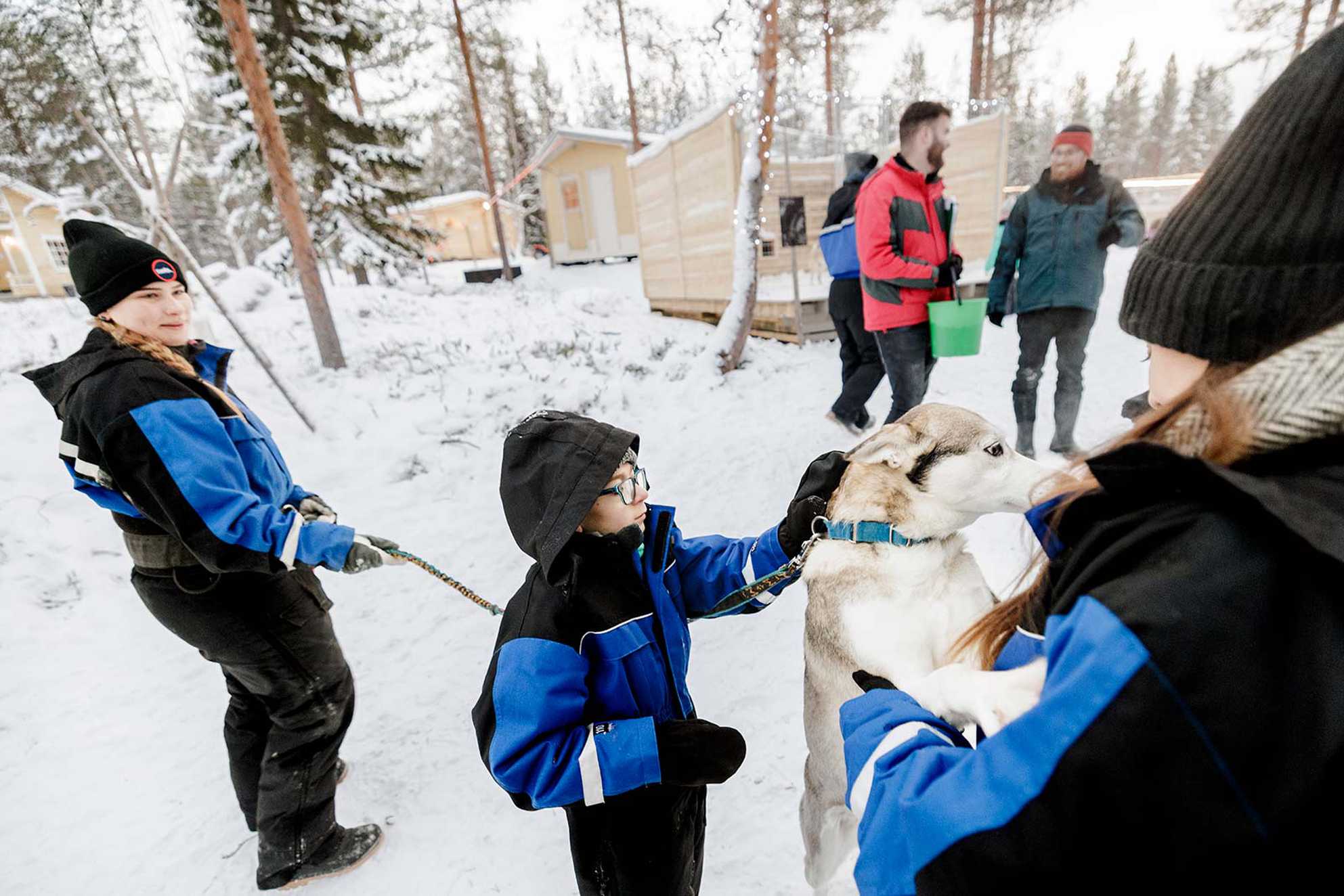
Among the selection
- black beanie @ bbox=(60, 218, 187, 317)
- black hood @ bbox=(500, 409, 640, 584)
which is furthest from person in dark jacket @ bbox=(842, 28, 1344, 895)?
black beanie @ bbox=(60, 218, 187, 317)

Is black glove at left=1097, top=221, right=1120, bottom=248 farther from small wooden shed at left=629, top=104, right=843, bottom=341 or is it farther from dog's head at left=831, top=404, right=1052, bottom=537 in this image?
small wooden shed at left=629, top=104, right=843, bottom=341

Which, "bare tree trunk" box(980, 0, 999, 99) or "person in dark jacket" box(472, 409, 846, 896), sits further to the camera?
"bare tree trunk" box(980, 0, 999, 99)

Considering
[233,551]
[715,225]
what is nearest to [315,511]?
[233,551]

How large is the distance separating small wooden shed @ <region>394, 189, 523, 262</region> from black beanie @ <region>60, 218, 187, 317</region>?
34.9 metres

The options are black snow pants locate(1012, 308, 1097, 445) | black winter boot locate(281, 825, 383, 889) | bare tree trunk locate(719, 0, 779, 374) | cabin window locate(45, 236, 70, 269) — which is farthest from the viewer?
cabin window locate(45, 236, 70, 269)

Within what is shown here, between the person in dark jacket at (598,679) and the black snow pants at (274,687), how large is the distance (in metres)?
1.26

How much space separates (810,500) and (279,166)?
8544mm

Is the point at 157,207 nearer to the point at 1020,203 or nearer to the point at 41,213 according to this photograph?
the point at 1020,203

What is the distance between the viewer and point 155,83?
7160 mm

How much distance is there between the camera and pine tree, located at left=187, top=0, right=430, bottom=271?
12148 millimetres

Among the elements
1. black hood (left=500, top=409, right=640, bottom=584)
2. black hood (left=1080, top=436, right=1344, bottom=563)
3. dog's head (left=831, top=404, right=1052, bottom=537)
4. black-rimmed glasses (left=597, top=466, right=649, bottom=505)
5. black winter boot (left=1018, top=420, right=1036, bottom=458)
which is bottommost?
black winter boot (left=1018, top=420, right=1036, bottom=458)

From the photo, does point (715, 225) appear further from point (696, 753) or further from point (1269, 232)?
point (1269, 232)

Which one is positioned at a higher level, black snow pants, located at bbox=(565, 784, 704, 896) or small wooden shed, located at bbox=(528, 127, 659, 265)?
small wooden shed, located at bbox=(528, 127, 659, 265)

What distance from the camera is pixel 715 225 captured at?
9508 millimetres
